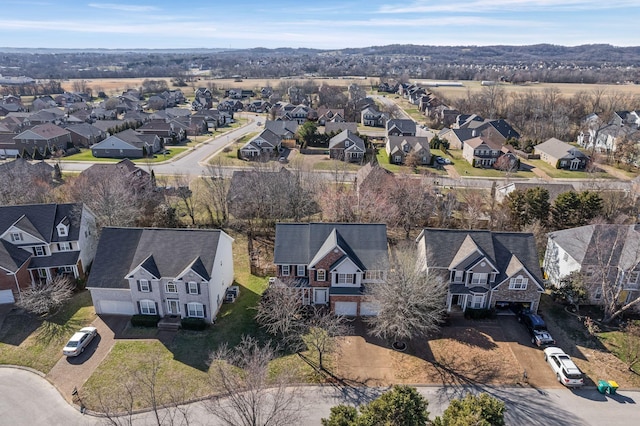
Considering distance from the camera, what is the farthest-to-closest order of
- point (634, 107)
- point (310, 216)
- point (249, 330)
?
point (634, 107) → point (310, 216) → point (249, 330)

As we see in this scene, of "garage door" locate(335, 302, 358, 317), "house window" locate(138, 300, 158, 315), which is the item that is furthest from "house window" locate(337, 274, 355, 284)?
"house window" locate(138, 300, 158, 315)

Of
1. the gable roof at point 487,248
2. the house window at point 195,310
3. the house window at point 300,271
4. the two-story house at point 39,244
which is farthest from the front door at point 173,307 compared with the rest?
the gable roof at point 487,248

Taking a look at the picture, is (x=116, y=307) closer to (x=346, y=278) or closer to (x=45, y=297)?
(x=45, y=297)

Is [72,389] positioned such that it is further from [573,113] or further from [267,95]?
[267,95]

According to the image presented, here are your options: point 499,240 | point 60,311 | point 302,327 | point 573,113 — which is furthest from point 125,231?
point 573,113

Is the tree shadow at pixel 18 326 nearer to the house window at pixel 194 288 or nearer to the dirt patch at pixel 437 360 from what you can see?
the house window at pixel 194 288

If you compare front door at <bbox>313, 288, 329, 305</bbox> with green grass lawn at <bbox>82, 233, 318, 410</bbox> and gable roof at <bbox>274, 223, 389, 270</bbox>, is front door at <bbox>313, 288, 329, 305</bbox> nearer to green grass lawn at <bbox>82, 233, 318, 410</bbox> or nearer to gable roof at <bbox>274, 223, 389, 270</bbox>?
gable roof at <bbox>274, 223, 389, 270</bbox>
